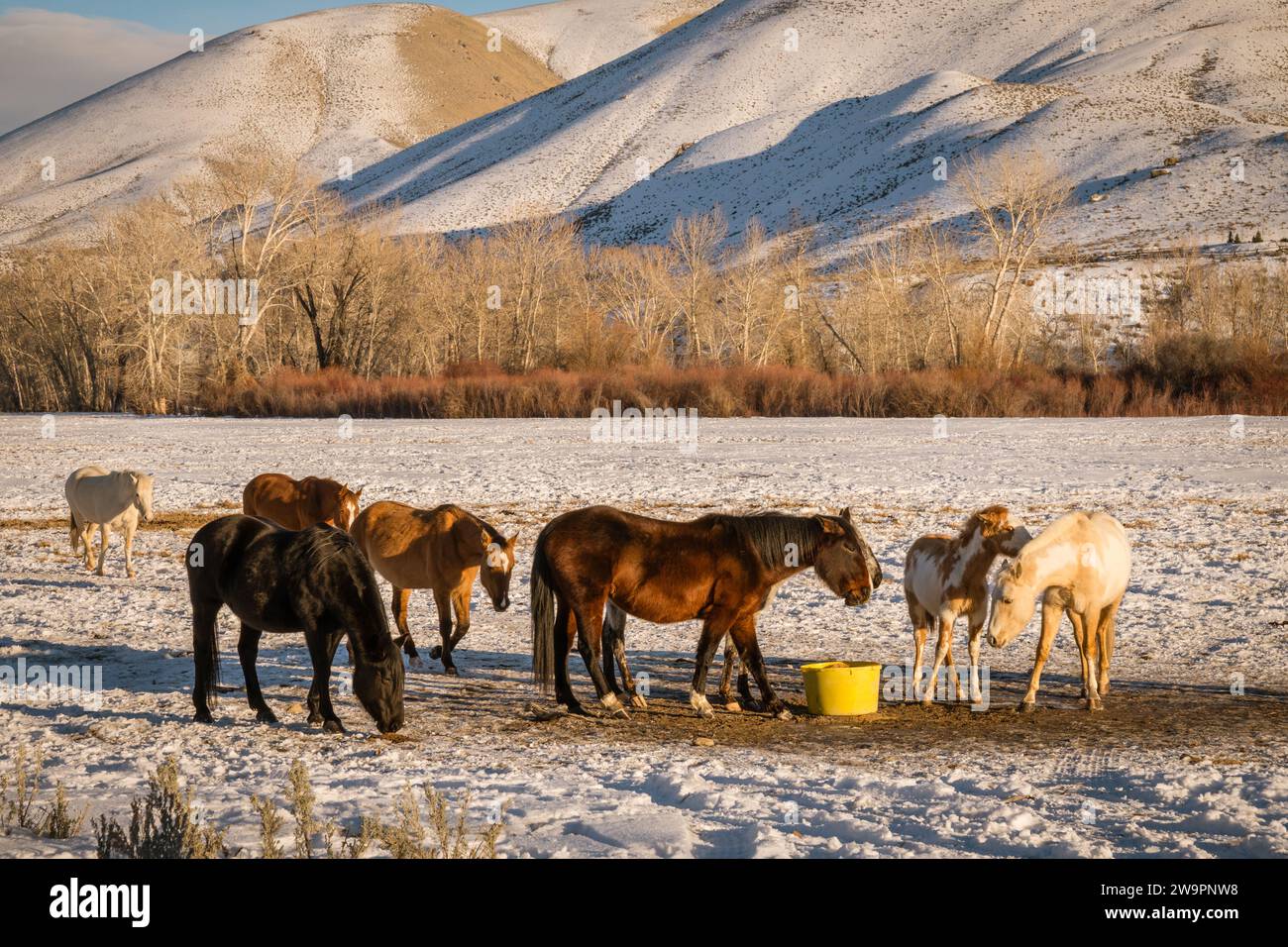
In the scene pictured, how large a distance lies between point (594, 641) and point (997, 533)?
133 inches

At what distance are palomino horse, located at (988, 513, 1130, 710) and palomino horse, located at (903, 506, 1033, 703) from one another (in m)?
0.32

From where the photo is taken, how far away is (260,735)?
8789 mm

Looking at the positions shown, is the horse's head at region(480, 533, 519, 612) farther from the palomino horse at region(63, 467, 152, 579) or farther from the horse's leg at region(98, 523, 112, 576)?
the horse's leg at region(98, 523, 112, 576)

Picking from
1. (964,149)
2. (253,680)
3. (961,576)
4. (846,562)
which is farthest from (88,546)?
(964,149)

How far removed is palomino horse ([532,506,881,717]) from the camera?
30.5 ft

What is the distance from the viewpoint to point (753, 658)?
31.4 ft

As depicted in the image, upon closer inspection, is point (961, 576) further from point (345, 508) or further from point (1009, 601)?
point (345, 508)

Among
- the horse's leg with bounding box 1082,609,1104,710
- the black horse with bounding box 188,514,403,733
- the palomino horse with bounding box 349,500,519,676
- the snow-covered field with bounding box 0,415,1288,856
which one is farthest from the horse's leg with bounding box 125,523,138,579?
the horse's leg with bounding box 1082,609,1104,710

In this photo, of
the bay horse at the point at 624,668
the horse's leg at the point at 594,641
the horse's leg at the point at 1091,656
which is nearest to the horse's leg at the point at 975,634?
the horse's leg at the point at 1091,656

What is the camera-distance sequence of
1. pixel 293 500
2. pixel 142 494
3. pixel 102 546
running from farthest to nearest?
pixel 142 494, pixel 102 546, pixel 293 500

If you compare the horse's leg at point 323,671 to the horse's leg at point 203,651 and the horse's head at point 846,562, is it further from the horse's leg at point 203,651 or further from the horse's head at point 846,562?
the horse's head at point 846,562

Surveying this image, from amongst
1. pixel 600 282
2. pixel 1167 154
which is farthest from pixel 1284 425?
pixel 1167 154
